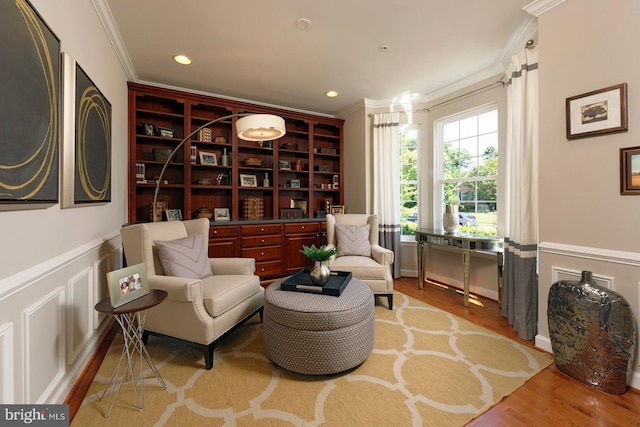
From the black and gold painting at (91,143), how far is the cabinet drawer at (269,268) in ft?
6.19

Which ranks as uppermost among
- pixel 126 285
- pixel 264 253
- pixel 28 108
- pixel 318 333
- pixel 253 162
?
pixel 253 162

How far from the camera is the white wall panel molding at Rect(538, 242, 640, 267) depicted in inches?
65.5

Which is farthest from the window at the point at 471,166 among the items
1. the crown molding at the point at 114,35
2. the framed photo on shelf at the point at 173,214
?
the crown molding at the point at 114,35

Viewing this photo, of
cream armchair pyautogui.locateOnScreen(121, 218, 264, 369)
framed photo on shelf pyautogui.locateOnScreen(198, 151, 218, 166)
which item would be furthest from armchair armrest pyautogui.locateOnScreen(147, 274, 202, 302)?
framed photo on shelf pyautogui.locateOnScreen(198, 151, 218, 166)

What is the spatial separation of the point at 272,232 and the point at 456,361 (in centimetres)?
256

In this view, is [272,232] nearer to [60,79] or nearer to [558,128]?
[60,79]

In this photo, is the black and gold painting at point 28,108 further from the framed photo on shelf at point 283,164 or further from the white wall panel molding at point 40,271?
the framed photo on shelf at point 283,164

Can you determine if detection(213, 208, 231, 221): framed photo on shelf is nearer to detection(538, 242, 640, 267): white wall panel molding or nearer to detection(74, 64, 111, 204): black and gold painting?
detection(74, 64, 111, 204): black and gold painting

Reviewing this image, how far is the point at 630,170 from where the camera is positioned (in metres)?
1.66

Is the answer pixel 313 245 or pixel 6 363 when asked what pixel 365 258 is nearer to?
pixel 313 245

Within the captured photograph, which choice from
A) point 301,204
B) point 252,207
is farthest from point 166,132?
point 301,204

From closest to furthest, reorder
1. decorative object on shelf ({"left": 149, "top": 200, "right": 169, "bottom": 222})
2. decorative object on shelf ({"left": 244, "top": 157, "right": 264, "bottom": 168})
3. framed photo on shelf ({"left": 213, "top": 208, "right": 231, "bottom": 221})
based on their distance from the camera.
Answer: decorative object on shelf ({"left": 149, "top": 200, "right": 169, "bottom": 222}) < framed photo on shelf ({"left": 213, "top": 208, "right": 231, "bottom": 221}) < decorative object on shelf ({"left": 244, "top": 157, "right": 264, "bottom": 168})

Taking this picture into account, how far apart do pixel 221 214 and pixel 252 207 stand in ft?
1.47

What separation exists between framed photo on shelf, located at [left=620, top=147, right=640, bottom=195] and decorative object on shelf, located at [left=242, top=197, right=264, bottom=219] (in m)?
3.68
